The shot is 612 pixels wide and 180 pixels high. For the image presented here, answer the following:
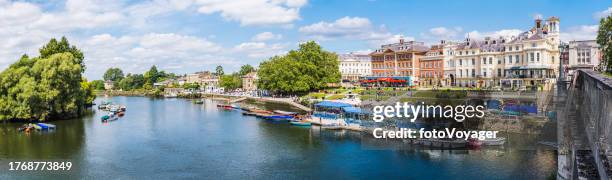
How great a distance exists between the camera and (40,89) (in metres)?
52.4

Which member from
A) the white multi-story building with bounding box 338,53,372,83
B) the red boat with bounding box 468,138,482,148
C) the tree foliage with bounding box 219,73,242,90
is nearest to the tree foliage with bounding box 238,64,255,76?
the tree foliage with bounding box 219,73,242,90

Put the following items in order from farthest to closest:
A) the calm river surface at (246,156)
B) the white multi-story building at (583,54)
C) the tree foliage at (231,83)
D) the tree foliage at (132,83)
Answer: the tree foliage at (132,83) → the tree foliage at (231,83) → the white multi-story building at (583,54) → the calm river surface at (246,156)

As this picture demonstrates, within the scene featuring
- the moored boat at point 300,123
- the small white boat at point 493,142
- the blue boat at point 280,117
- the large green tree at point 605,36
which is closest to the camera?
the small white boat at point 493,142

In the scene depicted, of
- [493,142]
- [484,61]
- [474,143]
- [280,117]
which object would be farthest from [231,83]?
[493,142]

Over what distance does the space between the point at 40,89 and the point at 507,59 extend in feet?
187

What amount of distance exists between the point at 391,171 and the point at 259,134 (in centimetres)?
1891

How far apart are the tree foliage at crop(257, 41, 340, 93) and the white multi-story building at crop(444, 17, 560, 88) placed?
2146 centimetres

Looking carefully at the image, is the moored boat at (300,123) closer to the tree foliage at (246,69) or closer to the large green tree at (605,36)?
the large green tree at (605,36)

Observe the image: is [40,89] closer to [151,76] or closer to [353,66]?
[353,66]

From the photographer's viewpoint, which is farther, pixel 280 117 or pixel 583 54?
pixel 583 54

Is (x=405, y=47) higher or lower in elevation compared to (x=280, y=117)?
higher

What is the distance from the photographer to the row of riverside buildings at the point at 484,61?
60.2 metres

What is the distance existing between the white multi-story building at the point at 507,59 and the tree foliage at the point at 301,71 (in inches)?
845

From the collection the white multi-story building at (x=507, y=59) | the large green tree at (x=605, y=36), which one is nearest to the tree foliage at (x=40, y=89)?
the white multi-story building at (x=507, y=59)
